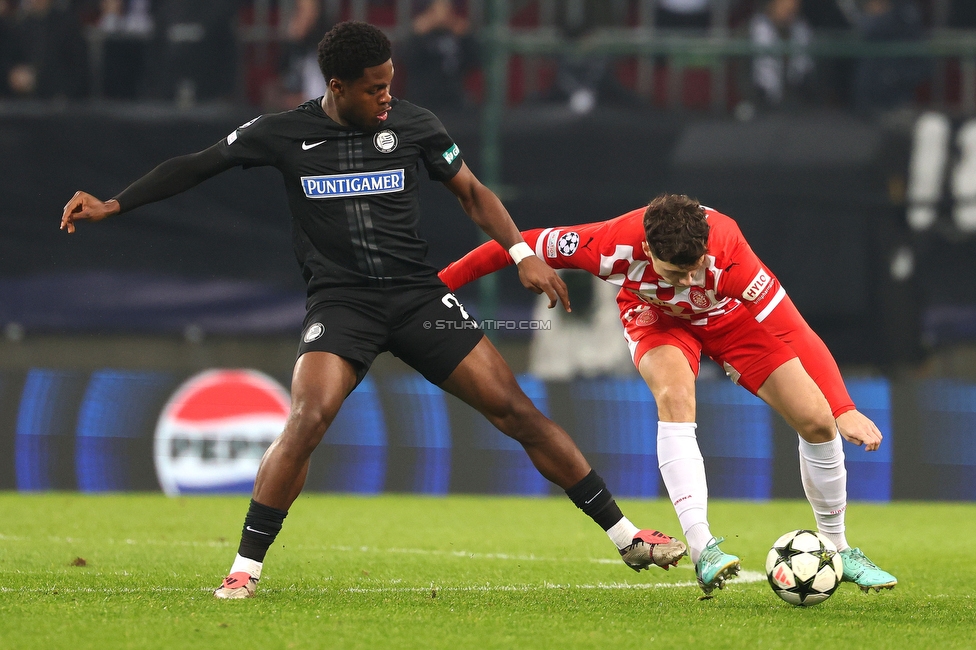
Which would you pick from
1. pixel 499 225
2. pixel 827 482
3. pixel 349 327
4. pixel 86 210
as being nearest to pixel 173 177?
pixel 86 210

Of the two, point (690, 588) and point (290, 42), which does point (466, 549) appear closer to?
point (690, 588)

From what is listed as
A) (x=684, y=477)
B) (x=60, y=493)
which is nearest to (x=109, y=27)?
(x=60, y=493)

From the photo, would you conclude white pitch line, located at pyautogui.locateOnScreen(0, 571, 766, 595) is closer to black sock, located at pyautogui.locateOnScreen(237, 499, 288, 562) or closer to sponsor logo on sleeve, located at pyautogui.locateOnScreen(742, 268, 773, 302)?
black sock, located at pyautogui.locateOnScreen(237, 499, 288, 562)

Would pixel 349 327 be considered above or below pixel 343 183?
below

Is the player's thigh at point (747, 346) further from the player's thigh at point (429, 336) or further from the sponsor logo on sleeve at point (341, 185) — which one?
the sponsor logo on sleeve at point (341, 185)

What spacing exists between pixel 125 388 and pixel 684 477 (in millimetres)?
6474

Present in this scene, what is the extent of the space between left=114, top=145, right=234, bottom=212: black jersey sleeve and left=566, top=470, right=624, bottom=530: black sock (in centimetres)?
193

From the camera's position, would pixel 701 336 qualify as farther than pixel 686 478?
Yes

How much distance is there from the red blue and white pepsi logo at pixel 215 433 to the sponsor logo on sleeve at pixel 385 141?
5.46 m

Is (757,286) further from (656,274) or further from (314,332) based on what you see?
(314,332)

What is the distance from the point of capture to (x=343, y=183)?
17.7 feet

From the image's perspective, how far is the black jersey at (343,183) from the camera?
213 inches

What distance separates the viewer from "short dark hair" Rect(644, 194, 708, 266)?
16.6 ft

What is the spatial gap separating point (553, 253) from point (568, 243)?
0.09m
